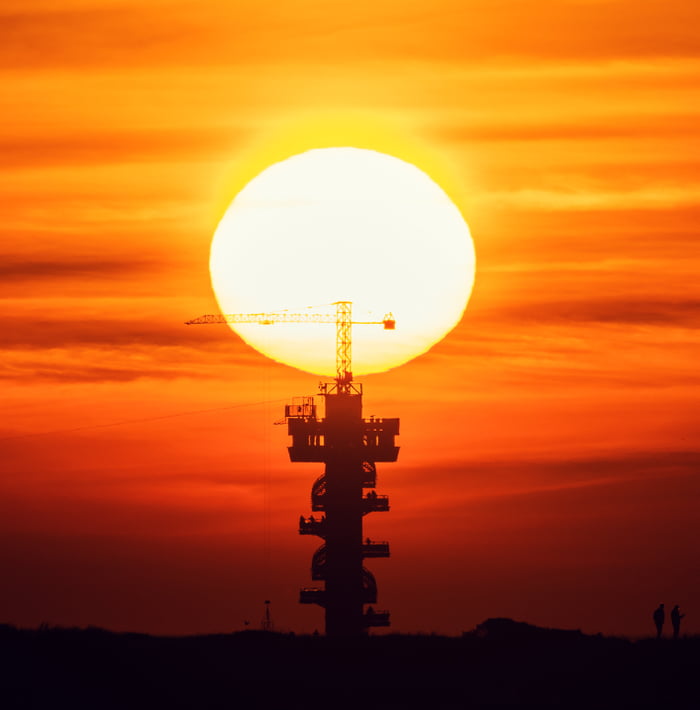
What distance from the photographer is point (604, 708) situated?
91.8 metres

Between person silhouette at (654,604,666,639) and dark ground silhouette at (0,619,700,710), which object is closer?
dark ground silhouette at (0,619,700,710)

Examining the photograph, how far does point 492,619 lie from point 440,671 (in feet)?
103

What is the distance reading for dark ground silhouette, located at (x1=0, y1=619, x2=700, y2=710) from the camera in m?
92.4

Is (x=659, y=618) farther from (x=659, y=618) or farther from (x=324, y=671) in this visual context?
(x=324, y=671)

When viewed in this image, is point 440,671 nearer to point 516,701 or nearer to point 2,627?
point 516,701

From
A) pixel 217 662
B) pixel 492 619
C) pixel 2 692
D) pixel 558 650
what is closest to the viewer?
pixel 2 692

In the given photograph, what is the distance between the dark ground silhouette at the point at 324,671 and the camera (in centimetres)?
9244

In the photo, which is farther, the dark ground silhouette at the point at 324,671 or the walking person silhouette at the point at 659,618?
the walking person silhouette at the point at 659,618

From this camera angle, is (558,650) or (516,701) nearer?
(516,701)

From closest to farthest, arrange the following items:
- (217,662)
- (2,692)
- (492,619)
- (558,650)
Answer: (2,692) < (217,662) < (558,650) < (492,619)

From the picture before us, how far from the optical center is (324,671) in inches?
3880

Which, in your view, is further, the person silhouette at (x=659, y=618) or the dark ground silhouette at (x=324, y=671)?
the person silhouette at (x=659, y=618)

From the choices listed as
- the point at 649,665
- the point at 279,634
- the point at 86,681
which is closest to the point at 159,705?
the point at 86,681

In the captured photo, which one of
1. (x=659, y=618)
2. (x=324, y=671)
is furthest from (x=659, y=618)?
(x=324, y=671)
